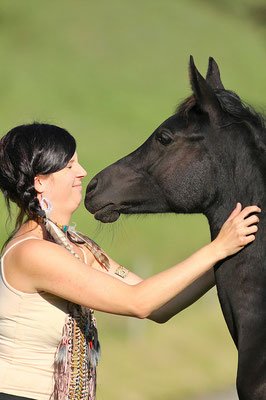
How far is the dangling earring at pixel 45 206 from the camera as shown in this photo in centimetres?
381

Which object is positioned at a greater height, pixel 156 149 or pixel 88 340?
pixel 156 149

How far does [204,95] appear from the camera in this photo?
361 centimetres

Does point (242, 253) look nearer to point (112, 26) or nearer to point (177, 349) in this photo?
point (177, 349)

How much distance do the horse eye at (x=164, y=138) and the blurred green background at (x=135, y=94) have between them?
5616 mm

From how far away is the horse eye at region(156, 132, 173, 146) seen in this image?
12.2ft

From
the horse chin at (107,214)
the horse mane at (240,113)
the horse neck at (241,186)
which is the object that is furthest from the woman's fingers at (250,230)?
the horse chin at (107,214)

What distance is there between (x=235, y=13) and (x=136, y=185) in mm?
40269

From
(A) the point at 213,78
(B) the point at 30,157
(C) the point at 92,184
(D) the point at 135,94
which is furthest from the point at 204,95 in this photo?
(D) the point at 135,94

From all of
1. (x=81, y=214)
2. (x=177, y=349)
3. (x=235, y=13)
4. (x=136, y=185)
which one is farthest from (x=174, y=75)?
(x=136, y=185)

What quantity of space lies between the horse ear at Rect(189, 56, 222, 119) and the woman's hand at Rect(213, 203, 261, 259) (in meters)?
0.54

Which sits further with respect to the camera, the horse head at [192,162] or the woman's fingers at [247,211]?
the horse head at [192,162]

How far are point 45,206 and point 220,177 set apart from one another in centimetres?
93

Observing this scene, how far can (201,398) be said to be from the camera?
28.8 feet

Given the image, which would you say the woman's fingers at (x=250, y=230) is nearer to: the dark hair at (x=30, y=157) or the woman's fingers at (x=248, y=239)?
the woman's fingers at (x=248, y=239)
